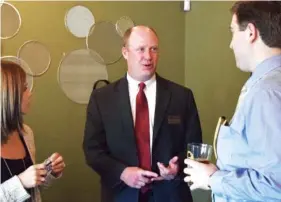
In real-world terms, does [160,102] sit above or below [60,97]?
above

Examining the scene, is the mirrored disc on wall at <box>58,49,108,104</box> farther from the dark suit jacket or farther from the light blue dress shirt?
the light blue dress shirt

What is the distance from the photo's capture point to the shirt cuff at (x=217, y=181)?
1.30 metres

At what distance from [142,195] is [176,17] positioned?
1700mm

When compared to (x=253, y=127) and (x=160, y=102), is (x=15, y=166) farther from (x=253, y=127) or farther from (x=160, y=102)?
(x=253, y=127)

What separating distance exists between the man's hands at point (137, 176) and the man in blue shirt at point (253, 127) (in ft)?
1.84

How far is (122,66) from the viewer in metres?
3.15

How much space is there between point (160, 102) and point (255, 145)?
102 cm

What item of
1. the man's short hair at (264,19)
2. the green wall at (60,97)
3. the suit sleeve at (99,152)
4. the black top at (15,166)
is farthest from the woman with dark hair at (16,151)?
the green wall at (60,97)

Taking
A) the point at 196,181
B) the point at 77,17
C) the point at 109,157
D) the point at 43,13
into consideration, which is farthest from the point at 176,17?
the point at 196,181

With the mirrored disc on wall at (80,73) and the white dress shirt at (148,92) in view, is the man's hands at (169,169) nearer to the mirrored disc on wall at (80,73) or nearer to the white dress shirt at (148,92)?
the white dress shirt at (148,92)

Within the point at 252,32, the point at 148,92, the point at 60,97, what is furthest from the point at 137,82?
the point at 252,32

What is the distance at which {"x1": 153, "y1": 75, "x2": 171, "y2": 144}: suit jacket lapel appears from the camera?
2.15 meters

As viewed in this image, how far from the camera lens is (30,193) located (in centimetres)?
177

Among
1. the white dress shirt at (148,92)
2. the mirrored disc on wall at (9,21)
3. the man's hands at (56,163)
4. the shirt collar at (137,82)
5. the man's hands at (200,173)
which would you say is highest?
the mirrored disc on wall at (9,21)
